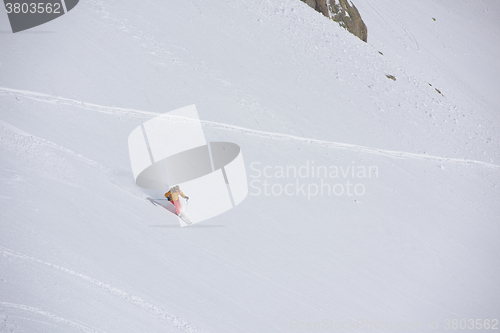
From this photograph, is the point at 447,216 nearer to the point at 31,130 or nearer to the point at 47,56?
the point at 31,130

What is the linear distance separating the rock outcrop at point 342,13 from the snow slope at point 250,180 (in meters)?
1.05

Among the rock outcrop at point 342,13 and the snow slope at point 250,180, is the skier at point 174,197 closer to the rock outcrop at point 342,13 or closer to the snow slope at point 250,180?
the snow slope at point 250,180

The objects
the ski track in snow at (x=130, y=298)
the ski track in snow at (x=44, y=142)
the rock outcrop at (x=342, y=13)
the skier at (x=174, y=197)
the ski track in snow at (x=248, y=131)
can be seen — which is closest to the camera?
the ski track in snow at (x=130, y=298)

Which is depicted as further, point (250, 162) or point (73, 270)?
point (250, 162)

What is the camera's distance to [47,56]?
35.7 feet

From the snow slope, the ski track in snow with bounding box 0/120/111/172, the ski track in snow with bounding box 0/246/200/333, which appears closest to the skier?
the snow slope

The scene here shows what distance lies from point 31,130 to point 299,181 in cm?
Answer: 592

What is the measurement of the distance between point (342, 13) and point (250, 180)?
11.8 m

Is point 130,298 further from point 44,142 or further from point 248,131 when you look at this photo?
point 248,131

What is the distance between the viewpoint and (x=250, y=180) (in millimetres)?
9766

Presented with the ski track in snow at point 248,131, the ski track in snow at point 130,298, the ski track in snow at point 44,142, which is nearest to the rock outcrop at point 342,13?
the ski track in snow at point 248,131

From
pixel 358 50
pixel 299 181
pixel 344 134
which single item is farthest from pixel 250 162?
pixel 358 50

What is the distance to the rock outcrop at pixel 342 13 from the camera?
17.6 metres

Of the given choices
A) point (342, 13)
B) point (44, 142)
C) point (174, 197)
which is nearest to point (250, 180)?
point (174, 197)
